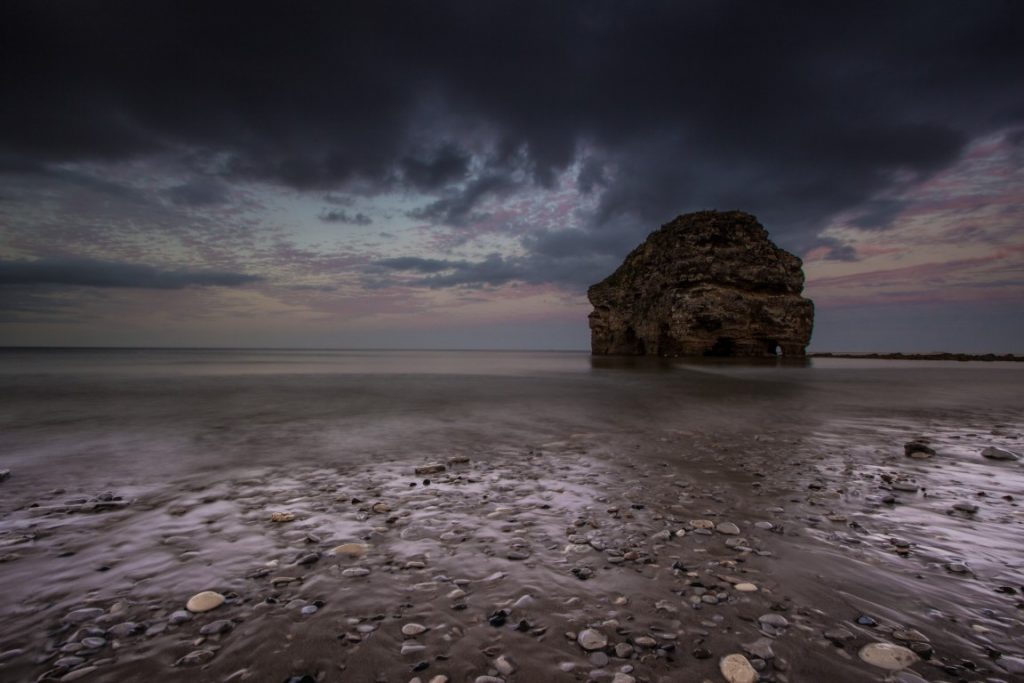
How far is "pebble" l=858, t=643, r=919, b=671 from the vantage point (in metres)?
2.50

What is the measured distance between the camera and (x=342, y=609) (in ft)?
10.3

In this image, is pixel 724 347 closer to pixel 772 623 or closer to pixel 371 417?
pixel 371 417

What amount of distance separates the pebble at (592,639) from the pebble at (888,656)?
152 cm

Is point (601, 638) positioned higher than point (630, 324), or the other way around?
point (630, 324)

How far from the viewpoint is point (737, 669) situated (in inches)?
97.3

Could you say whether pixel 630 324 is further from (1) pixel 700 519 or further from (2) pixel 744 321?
(1) pixel 700 519

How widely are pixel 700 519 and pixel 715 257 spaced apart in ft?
199

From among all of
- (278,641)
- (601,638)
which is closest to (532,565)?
(601,638)

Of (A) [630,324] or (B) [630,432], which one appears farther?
(A) [630,324]

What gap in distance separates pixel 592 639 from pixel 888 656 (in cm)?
174

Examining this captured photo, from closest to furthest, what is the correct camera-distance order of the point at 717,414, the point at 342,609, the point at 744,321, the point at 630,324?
the point at 342,609, the point at 717,414, the point at 744,321, the point at 630,324

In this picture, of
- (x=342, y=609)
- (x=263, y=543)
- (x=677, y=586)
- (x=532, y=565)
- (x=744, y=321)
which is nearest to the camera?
(x=342, y=609)

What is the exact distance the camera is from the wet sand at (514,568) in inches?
103

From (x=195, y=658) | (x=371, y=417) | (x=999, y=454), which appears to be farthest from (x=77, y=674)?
(x=999, y=454)
